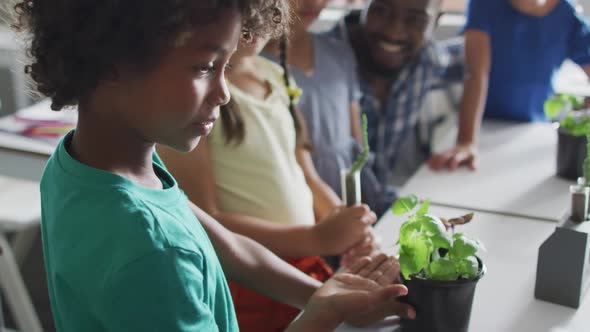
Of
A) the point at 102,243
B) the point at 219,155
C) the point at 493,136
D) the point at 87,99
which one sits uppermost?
the point at 87,99

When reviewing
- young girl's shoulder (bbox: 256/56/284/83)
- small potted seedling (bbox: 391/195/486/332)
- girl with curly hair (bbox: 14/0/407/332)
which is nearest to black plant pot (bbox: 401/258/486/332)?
small potted seedling (bbox: 391/195/486/332)

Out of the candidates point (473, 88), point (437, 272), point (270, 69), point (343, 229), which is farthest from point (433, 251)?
point (473, 88)

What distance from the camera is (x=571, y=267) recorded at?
3.48ft

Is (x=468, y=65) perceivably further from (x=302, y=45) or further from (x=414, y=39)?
(x=302, y=45)

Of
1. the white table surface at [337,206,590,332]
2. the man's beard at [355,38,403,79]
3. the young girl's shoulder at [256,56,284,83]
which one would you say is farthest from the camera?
the man's beard at [355,38,403,79]

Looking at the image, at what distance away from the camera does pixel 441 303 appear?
36.1 inches

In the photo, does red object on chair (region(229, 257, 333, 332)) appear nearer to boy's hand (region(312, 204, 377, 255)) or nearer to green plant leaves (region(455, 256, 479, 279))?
boy's hand (region(312, 204, 377, 255))

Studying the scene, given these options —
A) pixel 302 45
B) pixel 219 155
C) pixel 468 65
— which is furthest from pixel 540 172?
pixel 219 155

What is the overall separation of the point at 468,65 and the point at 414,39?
0.19 meters

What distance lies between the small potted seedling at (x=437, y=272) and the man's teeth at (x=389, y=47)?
3.46 feet

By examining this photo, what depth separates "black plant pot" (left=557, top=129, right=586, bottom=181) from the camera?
152cm

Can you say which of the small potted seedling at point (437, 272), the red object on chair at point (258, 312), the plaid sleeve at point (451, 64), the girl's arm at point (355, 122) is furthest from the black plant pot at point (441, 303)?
the plaid sleeve at point (451, 64)

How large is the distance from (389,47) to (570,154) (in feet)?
1.97

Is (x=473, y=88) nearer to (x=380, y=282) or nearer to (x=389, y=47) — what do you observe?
(x=389, y=47)
